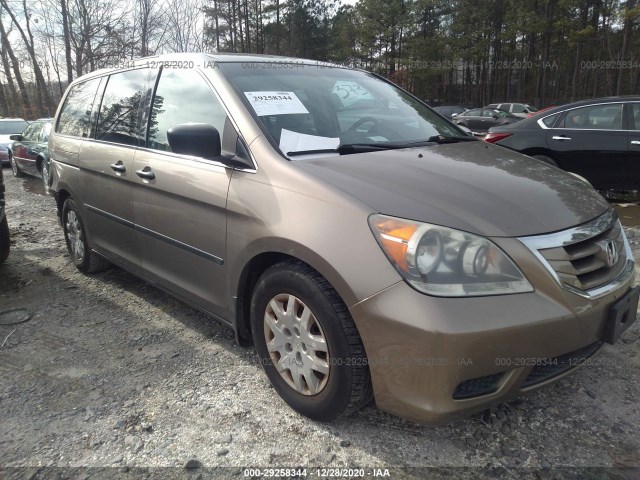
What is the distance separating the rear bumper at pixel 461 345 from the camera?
5.80ft

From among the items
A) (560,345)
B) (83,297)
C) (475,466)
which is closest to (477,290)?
(560,345)

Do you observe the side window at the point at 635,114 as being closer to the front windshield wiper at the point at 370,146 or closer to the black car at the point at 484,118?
the front windshield wiper at the point at 370,146

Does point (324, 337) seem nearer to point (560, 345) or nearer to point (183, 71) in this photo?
point (560, 345)

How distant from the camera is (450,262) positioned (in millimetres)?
1839

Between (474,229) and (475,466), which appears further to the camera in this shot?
(475,466)

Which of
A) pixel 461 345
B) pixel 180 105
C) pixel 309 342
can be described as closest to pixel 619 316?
pixel 461 345

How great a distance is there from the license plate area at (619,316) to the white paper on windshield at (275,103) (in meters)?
1.81

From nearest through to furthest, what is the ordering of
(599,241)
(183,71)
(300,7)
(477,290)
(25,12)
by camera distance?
(477,290) < (599,241) < (183,71) < (25,12) < (300,7)

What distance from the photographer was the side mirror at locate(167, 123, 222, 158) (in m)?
2.38

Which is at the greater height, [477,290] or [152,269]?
[477,290]

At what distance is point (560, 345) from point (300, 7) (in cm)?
4297

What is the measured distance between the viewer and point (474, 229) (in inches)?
74.1

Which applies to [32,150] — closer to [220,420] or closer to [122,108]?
[122,108]

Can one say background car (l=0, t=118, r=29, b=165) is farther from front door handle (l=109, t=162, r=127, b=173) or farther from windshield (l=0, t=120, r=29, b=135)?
front door handle (l=109, t=162, r=127, b=173)
